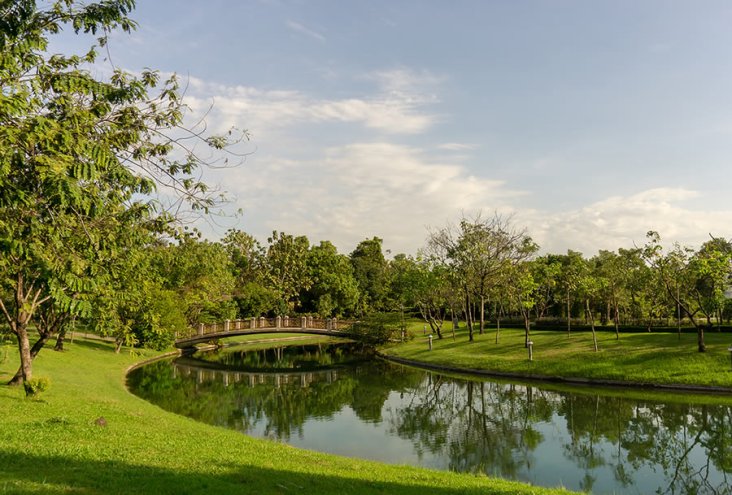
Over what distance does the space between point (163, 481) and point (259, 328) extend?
43015 millimetres

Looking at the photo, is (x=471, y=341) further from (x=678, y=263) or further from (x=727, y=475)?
(x=727, y=475)

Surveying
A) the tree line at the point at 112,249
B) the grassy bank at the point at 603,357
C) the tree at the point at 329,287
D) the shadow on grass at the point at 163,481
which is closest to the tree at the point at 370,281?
the tree at the point at 329,287

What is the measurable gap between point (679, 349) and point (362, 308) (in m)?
53.8

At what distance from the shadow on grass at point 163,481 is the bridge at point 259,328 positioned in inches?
1564

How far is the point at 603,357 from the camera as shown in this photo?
33.5 metres

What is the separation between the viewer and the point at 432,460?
18.2 m

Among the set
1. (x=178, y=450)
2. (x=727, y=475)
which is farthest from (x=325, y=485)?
(x=727, y=475)

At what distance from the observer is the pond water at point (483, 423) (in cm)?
1744

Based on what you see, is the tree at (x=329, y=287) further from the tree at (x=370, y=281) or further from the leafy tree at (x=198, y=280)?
the leafy tree at (x=198, y=280)

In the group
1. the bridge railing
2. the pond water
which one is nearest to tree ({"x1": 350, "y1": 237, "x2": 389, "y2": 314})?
the bridge railing

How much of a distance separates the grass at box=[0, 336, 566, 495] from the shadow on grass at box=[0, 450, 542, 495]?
0.06 feet

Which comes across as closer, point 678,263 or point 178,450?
point 178,450

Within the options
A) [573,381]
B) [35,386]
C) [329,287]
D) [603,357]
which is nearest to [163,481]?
[35,386]

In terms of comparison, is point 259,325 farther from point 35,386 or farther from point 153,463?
point 153,463
